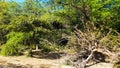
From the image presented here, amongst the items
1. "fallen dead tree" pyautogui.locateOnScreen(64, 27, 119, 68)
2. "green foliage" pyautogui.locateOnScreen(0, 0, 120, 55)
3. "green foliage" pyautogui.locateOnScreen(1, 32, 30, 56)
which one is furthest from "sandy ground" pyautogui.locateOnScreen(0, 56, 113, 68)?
"green foliage" pyautogui.locateOnScreen(0, 0, 120, 55)

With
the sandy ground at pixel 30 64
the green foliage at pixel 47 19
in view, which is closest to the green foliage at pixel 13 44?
the green foliage at pixel 47 19

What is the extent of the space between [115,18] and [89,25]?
20.0 feet

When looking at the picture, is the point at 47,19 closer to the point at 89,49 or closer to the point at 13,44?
the point at 13,44

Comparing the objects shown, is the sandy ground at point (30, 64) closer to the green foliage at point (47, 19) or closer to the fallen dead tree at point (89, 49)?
the fallen dead tree at point (89, 49)

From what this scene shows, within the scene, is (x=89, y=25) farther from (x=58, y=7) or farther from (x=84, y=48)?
(x=58, y=7)

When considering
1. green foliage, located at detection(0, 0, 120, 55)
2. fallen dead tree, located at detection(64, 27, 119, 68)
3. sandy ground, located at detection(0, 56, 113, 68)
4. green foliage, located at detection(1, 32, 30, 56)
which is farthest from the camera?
green foliage, located at detection(0, 0, 120, 55)

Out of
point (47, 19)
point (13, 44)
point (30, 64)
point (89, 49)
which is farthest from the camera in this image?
point (47, 19)

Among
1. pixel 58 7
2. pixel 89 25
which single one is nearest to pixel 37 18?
pixel 89 25

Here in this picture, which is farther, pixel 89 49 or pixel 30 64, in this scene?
pixel 30 64

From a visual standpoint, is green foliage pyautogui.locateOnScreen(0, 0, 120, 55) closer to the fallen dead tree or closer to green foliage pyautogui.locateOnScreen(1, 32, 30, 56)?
green foliage pyautogui.locateOnScreen(1, 32, 30, 56)

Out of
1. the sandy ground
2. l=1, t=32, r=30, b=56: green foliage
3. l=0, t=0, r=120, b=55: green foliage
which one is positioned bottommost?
the sandy ground

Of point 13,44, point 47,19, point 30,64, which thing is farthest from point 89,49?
point 47,19

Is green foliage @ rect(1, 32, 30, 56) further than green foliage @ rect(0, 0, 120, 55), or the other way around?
green foliage @ rect(0, 0, 120, 55)

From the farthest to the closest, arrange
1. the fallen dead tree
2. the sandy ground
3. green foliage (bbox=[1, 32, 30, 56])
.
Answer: green foliage (bbox=[1, 32, 30, 56])
the sandy ground
the fallen dead tree
